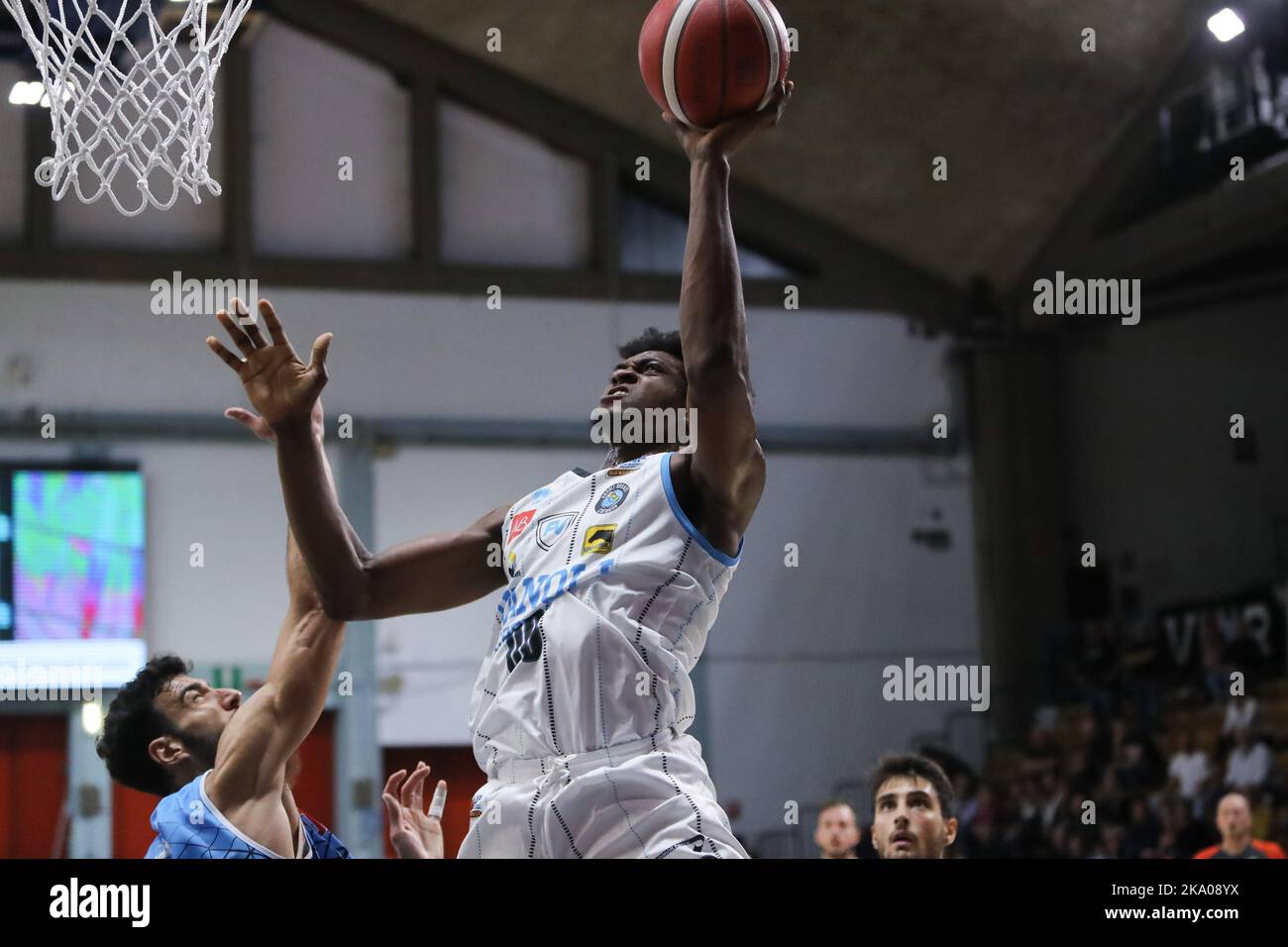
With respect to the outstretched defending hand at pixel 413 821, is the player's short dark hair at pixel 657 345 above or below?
above

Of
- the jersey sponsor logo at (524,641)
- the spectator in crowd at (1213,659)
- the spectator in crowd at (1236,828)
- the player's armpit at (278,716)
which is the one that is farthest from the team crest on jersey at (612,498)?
the spectator in crowd at (1213,659)

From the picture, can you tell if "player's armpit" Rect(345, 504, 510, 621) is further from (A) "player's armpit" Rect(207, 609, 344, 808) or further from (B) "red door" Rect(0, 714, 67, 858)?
(B) "red door" Rect(0, 714, 67, 858)

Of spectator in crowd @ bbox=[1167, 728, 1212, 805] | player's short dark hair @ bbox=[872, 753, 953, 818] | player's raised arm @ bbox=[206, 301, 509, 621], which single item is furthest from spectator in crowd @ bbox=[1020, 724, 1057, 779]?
player's raised arm @ bbox=[206, 301, 509, 621]

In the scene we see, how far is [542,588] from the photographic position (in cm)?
302

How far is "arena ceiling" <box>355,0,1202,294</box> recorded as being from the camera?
1208 centimetres

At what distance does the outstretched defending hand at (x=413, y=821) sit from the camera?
3967 millimetres

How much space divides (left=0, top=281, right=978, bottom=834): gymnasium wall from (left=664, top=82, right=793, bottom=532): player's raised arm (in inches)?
361

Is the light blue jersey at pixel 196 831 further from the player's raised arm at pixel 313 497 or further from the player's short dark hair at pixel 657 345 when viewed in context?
the player's short dark hair at pixel 657 345

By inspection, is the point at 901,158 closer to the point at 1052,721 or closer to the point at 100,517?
the point at 1052,721

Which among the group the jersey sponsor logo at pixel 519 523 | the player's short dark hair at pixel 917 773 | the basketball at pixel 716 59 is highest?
the basketball at pixel 716 59

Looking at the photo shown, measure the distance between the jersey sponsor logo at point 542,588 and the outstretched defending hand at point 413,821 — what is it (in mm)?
975

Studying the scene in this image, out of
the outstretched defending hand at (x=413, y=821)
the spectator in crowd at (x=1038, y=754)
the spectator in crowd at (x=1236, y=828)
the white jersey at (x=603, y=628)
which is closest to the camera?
the white jersey at (x=603, y=628)

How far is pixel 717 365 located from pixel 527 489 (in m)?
9.74

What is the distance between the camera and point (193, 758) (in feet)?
13.3
